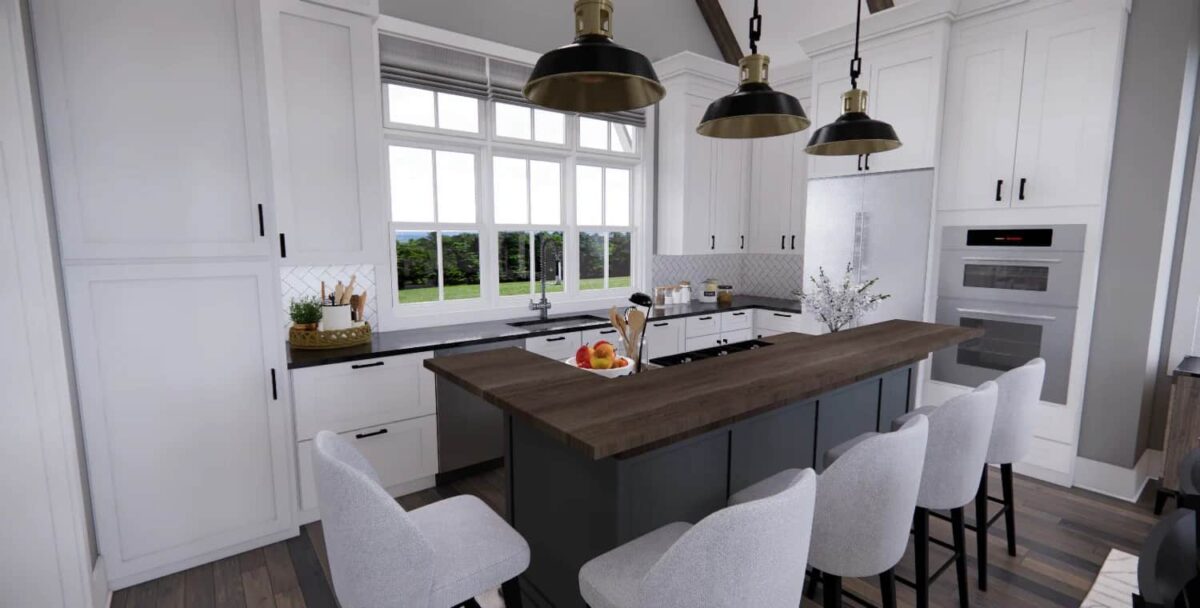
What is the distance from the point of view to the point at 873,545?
1515 mm

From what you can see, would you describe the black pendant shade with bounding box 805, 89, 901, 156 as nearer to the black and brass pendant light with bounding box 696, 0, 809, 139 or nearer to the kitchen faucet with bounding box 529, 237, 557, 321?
the black and brass pendant light with bounding box 696, 0, 809, 139

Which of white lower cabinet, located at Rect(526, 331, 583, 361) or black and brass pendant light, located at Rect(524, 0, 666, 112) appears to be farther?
white lower cabinet, located at Rect(526, 331, 583, 361)

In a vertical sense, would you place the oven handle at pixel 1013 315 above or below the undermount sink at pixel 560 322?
above

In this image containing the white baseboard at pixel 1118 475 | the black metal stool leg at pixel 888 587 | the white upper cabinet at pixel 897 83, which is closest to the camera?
the black metal stool leg at pixel 888 587

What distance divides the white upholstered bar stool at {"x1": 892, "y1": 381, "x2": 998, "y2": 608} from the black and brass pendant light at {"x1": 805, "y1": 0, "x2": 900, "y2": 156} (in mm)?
1103

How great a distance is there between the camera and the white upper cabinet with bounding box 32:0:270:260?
2047 millimetres

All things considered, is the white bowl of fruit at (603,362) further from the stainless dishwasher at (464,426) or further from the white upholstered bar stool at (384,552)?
the stainless dishwasher at (464,426)

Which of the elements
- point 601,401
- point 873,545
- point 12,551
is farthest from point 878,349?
point 12,551

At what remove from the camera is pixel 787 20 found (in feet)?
16.1

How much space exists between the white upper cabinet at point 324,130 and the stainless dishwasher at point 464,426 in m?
0.90

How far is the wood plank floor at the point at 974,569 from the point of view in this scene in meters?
2.26

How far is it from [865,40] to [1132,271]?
2.17m

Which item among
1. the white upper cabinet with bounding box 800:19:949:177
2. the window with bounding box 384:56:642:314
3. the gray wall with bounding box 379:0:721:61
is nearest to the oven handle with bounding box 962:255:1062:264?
the white upper cabinet with bounding box 800:19:949:177

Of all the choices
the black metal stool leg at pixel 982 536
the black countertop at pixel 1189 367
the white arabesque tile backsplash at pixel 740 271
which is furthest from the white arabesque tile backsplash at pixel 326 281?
the black countertop at pixel 1189 367
